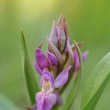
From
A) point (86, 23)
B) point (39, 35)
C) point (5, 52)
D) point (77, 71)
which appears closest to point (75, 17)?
point (86, 23)

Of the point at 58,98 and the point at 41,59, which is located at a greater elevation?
the point at 41,59

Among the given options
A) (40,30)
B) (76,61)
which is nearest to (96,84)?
(76,61)

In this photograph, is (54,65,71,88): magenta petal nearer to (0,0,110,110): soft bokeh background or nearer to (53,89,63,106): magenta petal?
(53,89,63,106): magenta petal

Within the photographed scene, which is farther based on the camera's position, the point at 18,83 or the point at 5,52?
the point at 5,52

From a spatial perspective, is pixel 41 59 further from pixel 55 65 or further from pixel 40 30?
pixel 40 30

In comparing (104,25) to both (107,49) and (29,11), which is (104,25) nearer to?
(107,49)

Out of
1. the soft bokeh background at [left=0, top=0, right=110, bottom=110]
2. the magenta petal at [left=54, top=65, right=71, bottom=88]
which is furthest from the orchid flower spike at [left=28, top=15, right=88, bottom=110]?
the soft bokeh background at [left=0, top=0, right=110, bottom=110]
